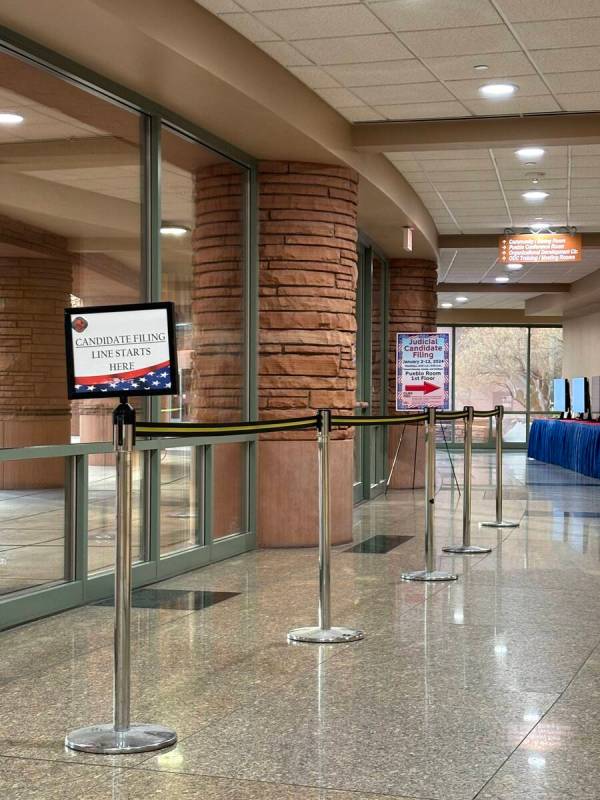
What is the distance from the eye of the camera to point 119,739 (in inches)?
153

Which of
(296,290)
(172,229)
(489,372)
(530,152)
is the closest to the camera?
(172,229)

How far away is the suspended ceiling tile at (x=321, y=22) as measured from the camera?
21.5 feet

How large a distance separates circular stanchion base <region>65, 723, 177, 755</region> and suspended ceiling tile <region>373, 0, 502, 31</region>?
13.6ft

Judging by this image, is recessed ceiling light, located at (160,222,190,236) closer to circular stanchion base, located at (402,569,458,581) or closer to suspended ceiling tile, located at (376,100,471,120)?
suspended ceiling tile, located at (376,100,471,120)

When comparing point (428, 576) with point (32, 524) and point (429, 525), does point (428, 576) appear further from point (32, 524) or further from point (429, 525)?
point (32, 524)

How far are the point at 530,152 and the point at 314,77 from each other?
120 inches

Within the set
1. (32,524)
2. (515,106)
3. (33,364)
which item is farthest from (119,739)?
(515,106)

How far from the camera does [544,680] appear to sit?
483cm

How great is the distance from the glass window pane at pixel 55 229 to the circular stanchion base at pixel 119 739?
214cm

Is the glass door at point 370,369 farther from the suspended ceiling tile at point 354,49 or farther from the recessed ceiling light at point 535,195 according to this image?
the suspended ceiling tile at point 354,49

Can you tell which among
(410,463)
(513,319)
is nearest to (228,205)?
(410,463)

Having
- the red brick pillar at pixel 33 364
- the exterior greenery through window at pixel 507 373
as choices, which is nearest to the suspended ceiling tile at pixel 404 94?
the red brick pillar at pixel 33 364

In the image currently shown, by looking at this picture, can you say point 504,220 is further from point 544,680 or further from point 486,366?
point 486,366

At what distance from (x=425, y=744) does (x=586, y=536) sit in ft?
21.1
